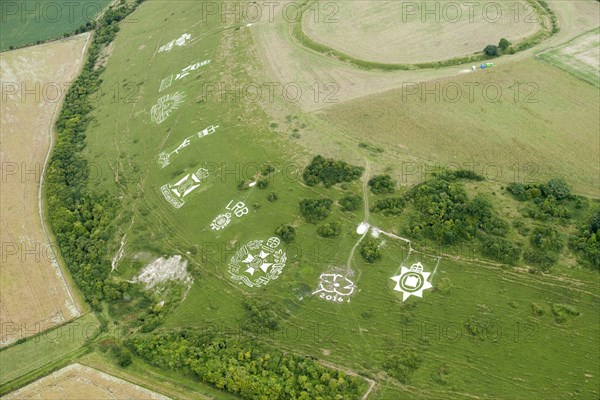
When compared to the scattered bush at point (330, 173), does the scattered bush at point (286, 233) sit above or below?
below

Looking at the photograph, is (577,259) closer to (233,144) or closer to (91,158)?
(233,144)

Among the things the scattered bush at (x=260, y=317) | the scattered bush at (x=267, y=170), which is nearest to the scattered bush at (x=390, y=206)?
the scattered bush at (x=267, y=170)

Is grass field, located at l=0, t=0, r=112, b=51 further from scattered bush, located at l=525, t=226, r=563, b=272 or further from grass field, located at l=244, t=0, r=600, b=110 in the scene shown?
scattered bush, located at l=525, t=226, r=563, b=272

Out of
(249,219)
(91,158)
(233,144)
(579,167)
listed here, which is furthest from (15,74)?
(579,167)

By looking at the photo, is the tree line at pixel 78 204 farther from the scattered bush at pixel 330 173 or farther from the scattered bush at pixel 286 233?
the scattered bush at pixel 330 173

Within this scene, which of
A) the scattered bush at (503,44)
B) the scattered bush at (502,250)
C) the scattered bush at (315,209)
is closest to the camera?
the scattered bush at (502,250)

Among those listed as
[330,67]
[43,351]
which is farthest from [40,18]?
[43,351]

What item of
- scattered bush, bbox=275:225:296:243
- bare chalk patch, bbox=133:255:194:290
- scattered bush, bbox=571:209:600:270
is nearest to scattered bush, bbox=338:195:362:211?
scattered bush, bbox=275:225:296:243

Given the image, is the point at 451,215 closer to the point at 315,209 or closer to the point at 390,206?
the point at 390,206
